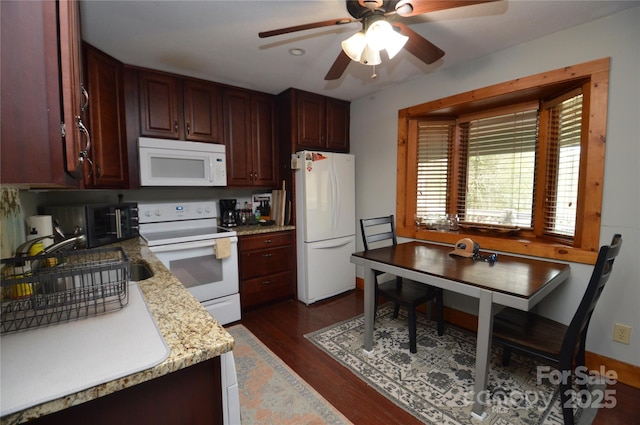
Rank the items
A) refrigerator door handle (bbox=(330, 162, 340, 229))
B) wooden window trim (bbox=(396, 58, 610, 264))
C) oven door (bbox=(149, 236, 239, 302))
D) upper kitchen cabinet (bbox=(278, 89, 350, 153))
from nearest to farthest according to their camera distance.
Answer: wooden window trim (bbox=(396, 58, 610, 264))
oven door (bbox=(149, 236, 239, 302))
upper kitchen cabinet (bbox=(278, 89, 350, 153))
refrigerator door handle (bbox=(330, 162, 340, 229))

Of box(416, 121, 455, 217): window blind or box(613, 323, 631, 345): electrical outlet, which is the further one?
box(416, 121, 455, 217): window blind

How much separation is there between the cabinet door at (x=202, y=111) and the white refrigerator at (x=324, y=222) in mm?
901

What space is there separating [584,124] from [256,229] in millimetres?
2786

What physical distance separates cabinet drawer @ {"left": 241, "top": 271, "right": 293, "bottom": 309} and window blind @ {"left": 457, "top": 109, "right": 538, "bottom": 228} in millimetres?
1986

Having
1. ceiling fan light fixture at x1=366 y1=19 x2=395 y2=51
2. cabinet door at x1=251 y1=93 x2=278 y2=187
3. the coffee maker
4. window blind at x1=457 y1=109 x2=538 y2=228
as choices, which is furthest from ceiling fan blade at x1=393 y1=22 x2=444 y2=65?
the coffee maker

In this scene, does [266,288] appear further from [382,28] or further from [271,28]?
[382,28]

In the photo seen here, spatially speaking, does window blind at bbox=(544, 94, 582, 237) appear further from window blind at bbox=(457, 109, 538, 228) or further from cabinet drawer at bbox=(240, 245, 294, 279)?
cabinet drawer at bbox=(240, 245, 294, 279)

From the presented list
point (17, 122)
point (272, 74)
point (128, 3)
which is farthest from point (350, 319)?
point (128, 3)

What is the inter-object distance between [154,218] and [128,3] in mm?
1762

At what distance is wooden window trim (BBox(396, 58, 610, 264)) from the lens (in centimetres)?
181

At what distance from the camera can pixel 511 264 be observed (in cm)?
190

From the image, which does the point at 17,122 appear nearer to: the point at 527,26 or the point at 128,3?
the point at 128,3

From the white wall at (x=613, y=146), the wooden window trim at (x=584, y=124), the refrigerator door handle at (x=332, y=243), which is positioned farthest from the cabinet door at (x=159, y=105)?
the white wall at (x=613, y=146)

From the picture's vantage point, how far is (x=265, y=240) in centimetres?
292
